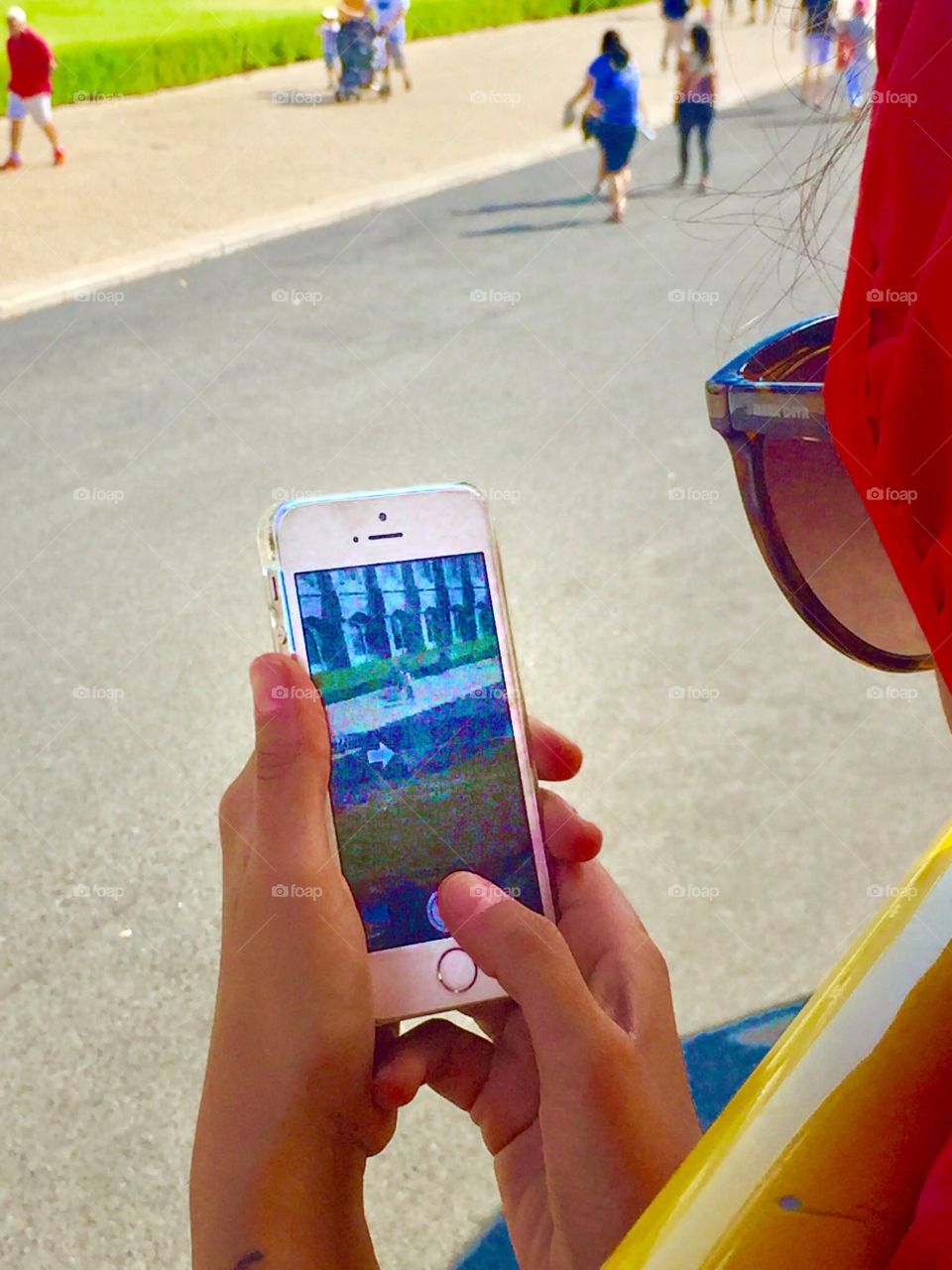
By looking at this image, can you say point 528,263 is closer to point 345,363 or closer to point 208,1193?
point 345,363

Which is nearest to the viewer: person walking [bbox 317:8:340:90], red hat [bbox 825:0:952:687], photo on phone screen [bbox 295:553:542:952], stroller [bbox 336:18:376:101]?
red hat [bbox 825:0:952:687]

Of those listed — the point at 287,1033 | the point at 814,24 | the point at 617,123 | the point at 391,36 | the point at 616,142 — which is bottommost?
the point at 616,142

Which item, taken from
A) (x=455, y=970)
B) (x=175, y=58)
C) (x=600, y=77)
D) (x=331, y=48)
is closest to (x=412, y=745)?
(x=455, y=970)

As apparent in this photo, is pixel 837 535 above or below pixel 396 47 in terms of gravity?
above

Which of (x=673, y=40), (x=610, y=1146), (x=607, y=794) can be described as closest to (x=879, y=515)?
(x=610, y=1146)

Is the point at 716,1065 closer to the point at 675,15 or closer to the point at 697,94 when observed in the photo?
the point at 697,94

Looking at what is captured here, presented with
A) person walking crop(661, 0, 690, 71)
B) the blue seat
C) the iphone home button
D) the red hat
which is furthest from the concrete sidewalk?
the red hat

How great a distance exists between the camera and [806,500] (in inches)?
67.4

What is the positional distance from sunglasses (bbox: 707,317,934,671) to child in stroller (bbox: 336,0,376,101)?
17.5 m

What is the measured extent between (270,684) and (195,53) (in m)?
19.3

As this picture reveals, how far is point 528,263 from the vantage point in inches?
403

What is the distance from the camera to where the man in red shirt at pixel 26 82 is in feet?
43.9

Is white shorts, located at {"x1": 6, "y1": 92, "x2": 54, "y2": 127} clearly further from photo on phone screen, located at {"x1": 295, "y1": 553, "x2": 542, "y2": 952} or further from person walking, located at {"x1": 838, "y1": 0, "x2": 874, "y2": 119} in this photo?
person walking, located at {"x1": 838, "y1": 0, "x2": 874, "y2": 119}

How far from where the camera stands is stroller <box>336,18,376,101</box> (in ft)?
58.9
